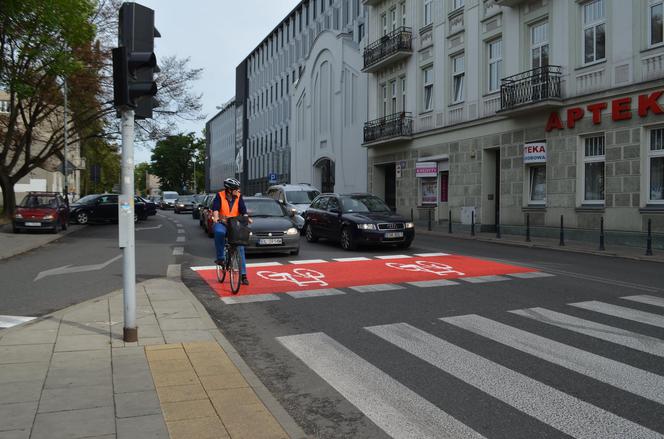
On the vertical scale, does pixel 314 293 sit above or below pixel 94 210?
below

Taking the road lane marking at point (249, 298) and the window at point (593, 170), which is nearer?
the road lane marking at point (249, 298)

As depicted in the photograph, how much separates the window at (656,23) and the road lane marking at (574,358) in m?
13.7

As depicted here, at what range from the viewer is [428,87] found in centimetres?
2947

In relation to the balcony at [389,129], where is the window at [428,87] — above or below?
above

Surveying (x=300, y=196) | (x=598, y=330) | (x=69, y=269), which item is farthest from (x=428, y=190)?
(x=598, y=330)

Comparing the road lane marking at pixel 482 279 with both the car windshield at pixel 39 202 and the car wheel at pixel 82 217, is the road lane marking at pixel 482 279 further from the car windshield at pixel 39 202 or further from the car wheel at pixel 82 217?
the car wheel at pixel 82 217

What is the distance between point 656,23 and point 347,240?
418 inches

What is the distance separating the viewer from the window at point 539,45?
70.0 ft

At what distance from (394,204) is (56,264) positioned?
22.2 meters

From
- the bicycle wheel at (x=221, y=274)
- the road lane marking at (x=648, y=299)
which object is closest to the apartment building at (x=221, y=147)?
the bicycle wheel at (x=221, y=274)

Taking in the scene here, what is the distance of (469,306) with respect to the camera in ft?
26.1

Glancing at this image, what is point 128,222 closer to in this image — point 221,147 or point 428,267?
point 428,267

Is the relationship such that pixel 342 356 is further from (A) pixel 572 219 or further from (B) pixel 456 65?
(B) pixel 456 65

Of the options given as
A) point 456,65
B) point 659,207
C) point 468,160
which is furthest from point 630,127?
point 456,65
